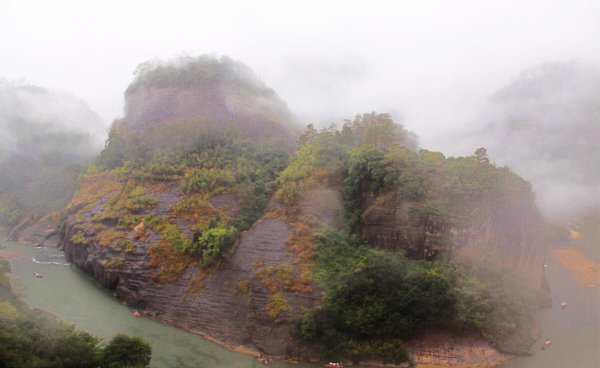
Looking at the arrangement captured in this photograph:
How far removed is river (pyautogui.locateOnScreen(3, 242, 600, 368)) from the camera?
2338cm

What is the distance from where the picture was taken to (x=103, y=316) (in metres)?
27.5

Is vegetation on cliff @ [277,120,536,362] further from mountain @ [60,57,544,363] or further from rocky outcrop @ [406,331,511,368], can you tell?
rocky outcrop @ [406,331,511,368]

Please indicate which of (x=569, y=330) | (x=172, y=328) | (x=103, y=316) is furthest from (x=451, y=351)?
Result: (x=103, y=316)

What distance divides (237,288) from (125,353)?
8.81 metres

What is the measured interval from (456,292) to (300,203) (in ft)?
37.9

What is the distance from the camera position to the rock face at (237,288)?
24641mm

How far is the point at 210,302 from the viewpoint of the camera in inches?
1069

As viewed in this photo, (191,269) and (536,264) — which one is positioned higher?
(536,264)

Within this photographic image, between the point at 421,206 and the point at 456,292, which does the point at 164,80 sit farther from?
the point at 456,292

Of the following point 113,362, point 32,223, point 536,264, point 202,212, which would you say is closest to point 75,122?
point 32,223

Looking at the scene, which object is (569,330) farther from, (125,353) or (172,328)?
(125,353)

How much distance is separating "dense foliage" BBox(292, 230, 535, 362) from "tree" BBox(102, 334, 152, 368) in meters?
7.55

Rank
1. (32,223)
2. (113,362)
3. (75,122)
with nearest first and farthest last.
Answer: (113,362) < (32,223) < (75,122)

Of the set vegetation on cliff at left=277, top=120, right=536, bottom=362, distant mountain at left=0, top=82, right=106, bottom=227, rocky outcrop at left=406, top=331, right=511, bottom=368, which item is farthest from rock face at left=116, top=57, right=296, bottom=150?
rocky outcrop at left=406, top=331, right=511, bottom=368
